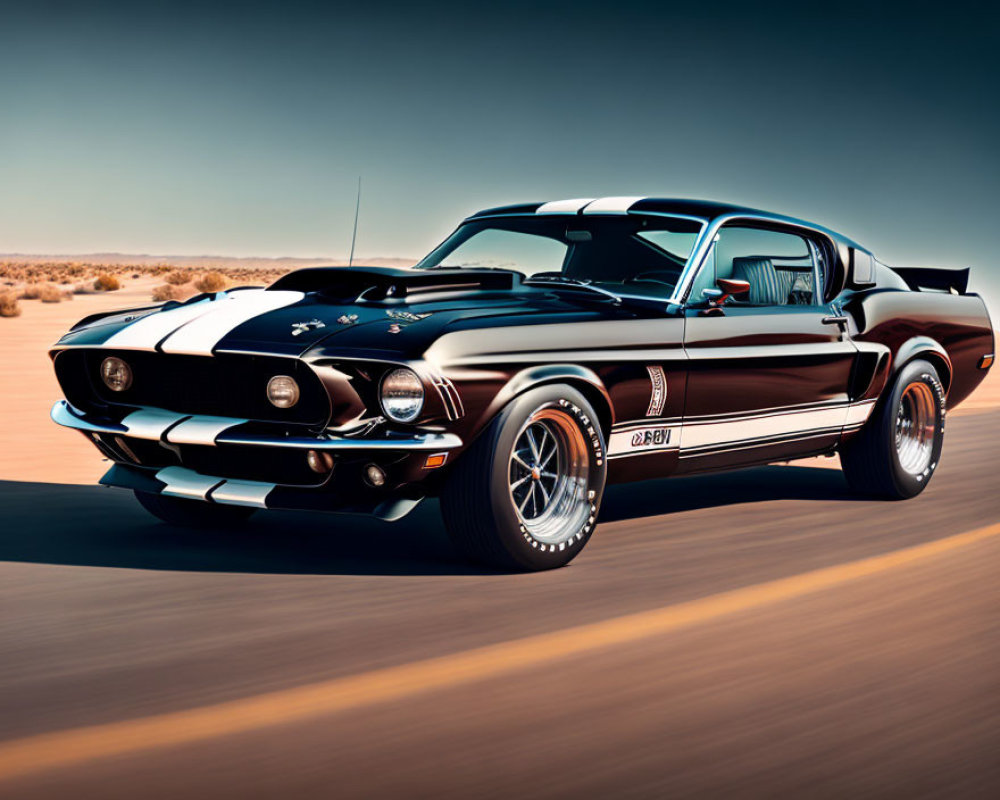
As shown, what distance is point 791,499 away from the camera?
8422mm

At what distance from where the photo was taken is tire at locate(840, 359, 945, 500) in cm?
826

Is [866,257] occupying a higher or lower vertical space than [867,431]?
higher

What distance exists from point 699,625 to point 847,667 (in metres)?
0.66

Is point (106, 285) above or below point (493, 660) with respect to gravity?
below

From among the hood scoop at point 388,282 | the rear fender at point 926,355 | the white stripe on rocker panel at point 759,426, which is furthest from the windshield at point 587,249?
the rear fender at point 926,355

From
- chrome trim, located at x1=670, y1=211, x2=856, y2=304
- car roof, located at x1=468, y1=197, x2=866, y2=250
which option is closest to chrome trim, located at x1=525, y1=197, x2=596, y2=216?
car roof, located at x1=468, y1=197, x2=866, y2=250

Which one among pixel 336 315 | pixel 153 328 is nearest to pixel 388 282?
pixel 336 315

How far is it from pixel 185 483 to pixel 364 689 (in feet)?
6.60

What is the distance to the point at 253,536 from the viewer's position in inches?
267

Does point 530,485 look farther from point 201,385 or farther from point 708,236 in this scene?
point 708,236

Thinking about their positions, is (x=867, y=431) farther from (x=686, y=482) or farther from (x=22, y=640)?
(x=22, y=640)

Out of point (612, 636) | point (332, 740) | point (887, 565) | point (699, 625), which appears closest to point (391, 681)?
point (332, 740)

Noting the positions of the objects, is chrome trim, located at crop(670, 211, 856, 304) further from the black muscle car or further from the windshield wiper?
the windshield wiper

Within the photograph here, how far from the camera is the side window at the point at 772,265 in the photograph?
7.62 metres
